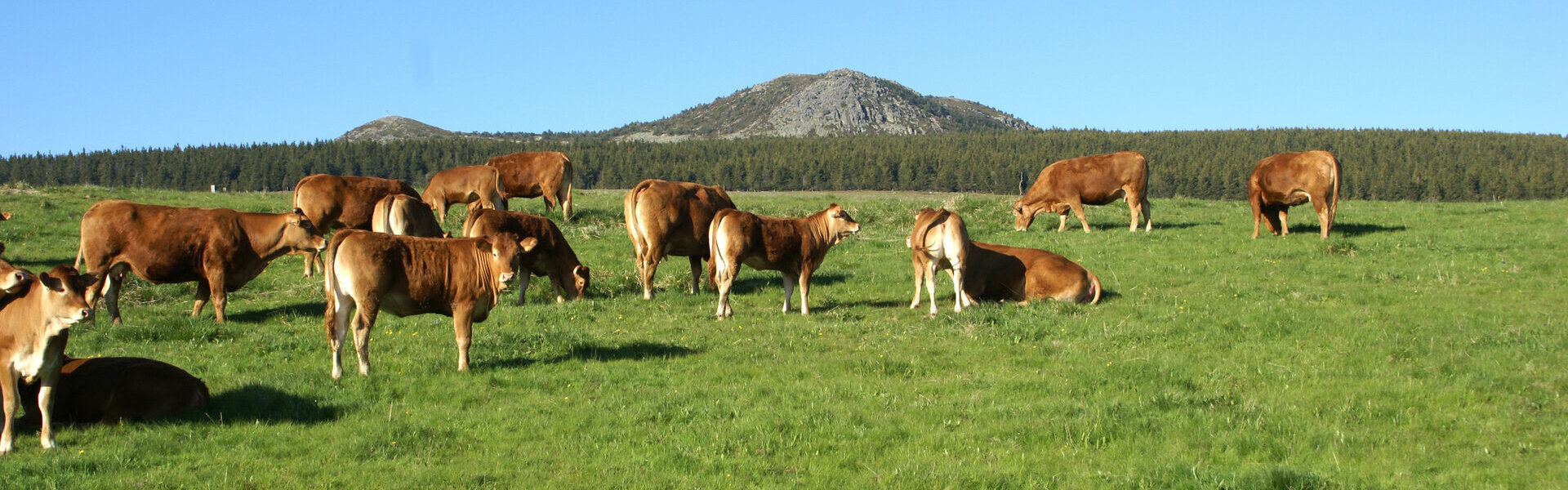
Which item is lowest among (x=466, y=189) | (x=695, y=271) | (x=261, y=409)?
(x=261, y=409)

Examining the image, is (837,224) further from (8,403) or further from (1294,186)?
(1294,186)

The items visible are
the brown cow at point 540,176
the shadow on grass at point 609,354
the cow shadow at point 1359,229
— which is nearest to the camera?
the shadow on grass at point 609,354

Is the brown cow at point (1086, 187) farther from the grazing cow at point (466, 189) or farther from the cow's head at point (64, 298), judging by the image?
the cow's head at point (64, 298)

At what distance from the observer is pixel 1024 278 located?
1456 cm

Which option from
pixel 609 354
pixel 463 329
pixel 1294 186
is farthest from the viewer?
pixel 1294 186

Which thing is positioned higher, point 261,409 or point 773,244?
point 773,244

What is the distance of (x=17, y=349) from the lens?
7375mm

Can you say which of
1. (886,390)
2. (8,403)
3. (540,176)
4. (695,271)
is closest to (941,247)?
(695,271)

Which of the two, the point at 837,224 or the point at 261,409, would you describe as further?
the point at 837,224

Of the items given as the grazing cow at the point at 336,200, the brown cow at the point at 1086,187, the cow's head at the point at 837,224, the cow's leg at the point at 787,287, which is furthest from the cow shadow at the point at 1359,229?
the grazing cow at the point at 336,200

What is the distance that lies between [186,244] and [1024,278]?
35.5 feet

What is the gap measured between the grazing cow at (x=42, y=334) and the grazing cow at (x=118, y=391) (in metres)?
0.52

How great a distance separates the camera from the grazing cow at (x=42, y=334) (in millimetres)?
7172

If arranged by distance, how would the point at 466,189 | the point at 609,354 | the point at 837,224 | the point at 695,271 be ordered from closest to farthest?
the point at 609,354 → the point at 837,224 → the point at 695,271 → the point at 466,189
